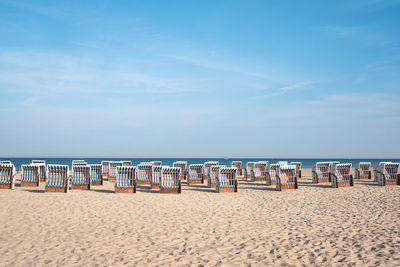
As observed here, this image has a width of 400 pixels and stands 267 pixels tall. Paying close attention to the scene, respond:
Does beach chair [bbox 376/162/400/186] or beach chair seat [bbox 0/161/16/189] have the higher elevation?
beach chair seat [bbox 0/161/16/189]

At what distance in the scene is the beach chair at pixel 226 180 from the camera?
13.6 m

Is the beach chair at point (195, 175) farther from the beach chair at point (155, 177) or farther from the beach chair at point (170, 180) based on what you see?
the beach chair at point (170, 180)

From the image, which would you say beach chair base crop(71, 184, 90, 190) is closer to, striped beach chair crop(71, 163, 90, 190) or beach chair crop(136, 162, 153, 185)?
striped beach chair crop(71, 163, 90, 190)

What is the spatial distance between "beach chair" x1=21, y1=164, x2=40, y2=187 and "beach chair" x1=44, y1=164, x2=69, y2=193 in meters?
2.45

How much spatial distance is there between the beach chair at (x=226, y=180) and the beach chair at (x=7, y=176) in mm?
9196

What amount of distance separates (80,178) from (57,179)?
1.25 m

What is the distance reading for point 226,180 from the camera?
1379 centimetres

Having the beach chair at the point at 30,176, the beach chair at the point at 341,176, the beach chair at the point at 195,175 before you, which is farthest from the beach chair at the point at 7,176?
the beach chair at the point at 341,176

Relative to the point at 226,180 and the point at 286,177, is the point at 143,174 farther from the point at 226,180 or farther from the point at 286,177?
the point at 286,177

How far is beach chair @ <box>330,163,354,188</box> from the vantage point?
15039mm

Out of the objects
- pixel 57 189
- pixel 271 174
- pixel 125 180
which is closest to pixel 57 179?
pixel 57 189

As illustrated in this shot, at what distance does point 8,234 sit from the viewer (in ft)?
20.6

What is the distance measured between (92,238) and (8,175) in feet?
33.1

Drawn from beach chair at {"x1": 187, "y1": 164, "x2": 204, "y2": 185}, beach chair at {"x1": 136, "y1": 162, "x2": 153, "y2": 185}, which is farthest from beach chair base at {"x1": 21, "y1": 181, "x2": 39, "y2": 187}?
beach chair at {"x1": 187, "y1": 164, "x2": 204, "y2": 185}
